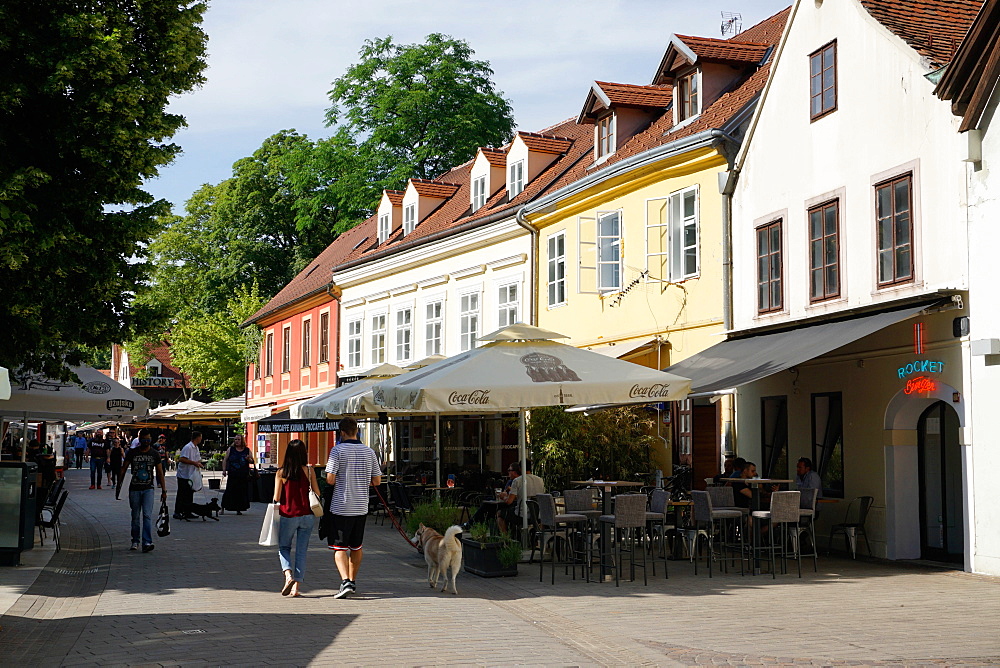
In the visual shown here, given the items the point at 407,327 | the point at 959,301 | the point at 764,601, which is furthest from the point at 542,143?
the point at 764,601

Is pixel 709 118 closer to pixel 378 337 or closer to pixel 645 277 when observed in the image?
pixel 645 277

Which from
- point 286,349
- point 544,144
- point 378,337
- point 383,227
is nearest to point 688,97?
point 544,144

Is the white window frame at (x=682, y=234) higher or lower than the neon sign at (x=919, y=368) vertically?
higher

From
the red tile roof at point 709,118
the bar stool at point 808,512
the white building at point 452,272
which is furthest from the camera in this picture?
the white building at point 452,272

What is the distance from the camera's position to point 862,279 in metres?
15.8

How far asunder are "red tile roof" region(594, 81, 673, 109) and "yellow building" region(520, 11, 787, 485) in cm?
3

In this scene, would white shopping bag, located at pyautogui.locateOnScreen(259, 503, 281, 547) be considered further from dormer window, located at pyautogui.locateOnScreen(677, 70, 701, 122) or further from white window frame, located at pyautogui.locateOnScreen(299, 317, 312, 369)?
white window frame, located at pyautogui.locateOnScreen(299, 317, 312, 369)

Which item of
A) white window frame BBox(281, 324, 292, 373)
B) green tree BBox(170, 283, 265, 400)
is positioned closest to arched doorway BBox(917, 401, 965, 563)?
white window frame BBox(281, 324, 292, 373)

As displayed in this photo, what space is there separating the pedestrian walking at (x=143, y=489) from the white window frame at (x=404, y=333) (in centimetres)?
1559

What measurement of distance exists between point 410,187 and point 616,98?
11.4 metres

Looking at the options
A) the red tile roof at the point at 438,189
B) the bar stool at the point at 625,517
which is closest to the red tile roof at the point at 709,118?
the red tile roof at the point at 438,189

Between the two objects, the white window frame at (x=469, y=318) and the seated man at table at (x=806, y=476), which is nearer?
the seated man at table at (x=806, y=476)

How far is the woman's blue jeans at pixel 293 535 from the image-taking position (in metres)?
11.6

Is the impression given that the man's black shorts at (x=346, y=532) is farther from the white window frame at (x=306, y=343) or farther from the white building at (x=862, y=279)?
the white window frame at (x=306, y=343)
